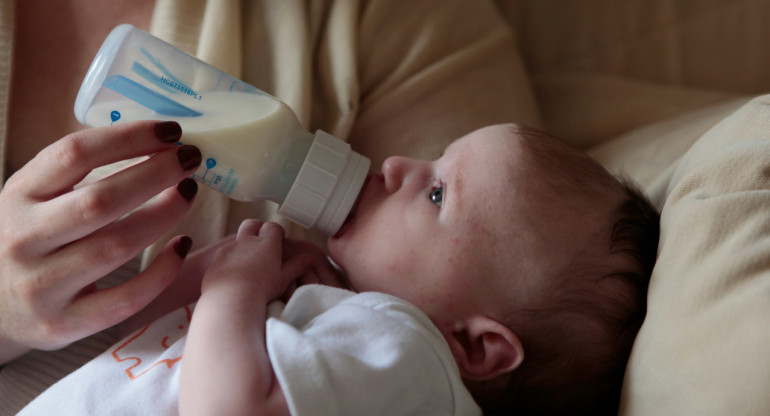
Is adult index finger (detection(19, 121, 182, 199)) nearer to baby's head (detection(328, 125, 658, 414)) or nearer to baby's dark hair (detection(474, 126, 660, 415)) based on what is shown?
baby's head (detection(328, 125, 658, 414))

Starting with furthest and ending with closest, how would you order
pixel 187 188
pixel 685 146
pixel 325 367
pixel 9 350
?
pixel 685 146 → pixel 9 350 → pixel 187 188 → pixel 325 367

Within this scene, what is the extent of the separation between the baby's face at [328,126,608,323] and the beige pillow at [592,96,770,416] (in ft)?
0.44

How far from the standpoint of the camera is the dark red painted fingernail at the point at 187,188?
Result: 2.57 ft

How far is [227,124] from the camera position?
80 cm

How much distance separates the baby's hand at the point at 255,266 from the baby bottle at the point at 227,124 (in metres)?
0.05

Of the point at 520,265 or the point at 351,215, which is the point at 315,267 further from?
the point at 520,265

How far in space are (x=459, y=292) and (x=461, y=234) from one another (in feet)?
0.24

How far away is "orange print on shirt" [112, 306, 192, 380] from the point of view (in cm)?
81

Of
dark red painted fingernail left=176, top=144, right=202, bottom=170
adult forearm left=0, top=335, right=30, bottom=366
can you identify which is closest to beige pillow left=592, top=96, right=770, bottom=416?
dark red painted fingernail left=176, top=144, right=202, bottom=170

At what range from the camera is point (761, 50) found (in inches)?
60.8

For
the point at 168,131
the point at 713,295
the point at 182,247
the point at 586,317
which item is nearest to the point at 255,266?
the point at 182,247

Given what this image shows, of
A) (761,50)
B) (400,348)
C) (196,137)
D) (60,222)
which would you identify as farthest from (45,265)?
(761,50)

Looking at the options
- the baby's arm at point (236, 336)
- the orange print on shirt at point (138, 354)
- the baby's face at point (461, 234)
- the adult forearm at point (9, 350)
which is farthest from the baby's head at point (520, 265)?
the adult forearm at point (9, 350)

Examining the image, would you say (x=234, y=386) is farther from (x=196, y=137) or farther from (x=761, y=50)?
(x=761, y=50)
